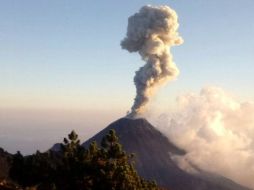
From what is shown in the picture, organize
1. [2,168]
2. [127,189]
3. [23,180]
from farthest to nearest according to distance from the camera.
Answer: [2,168] < [23,180] < [127,189]

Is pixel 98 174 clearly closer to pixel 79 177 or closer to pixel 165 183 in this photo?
pixel 79 177

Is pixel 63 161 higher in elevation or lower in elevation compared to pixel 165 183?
lower

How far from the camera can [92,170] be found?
4947cm

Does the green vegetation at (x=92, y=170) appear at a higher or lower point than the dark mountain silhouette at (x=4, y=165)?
lower

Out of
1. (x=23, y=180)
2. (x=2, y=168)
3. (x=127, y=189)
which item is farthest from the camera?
(x=2, y=168)

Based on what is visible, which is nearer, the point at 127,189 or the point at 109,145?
the point at 127,189

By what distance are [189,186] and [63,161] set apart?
502 feet

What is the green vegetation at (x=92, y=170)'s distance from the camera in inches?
1845

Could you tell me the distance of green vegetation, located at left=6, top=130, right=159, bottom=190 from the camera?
46875mm

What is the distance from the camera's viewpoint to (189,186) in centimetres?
19788

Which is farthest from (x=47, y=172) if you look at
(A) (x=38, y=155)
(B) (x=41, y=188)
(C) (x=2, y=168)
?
(C) (x=2, y=168)

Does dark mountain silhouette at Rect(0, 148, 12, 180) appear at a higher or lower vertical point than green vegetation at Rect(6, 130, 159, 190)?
higher

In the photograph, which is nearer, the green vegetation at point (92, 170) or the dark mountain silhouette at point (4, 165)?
the green vegetation at point (92, 170)

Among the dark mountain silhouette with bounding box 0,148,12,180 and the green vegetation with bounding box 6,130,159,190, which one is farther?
the dark mountain silhouette with bounding box 0,148,12,180
